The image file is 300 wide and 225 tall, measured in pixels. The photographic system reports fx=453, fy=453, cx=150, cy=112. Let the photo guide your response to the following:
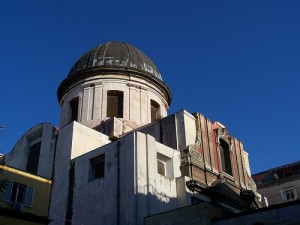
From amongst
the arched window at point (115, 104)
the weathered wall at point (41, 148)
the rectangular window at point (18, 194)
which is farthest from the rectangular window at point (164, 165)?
the rectangular window at point (18, 194)

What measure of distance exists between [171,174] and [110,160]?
3.98m

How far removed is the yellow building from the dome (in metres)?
16.8

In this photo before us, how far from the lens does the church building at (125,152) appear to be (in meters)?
25.6

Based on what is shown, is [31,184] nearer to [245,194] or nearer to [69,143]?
[69,143]

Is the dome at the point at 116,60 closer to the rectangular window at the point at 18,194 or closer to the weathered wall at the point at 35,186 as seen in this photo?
the weathered wall at the point at 35,186

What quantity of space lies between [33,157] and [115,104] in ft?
26.7

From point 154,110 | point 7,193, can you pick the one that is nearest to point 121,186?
point 7,193

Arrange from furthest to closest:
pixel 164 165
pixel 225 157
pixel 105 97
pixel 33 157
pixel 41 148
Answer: pixel 105 97
pixel 225 157
pixel 33 157
pixel 41 148
pixel 164 165

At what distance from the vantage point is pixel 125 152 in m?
26.2

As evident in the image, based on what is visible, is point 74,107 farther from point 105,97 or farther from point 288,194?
point 288,194

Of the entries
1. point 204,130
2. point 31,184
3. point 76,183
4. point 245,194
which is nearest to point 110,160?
point 76,183

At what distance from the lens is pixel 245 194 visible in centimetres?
3177

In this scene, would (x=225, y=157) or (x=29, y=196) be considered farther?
(x=225, y=157)

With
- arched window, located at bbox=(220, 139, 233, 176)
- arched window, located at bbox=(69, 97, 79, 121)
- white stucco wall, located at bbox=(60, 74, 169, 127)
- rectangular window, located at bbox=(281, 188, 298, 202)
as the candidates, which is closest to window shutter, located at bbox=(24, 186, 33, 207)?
white stucco wall, located at bbox=(60, 74, 169, 127)
